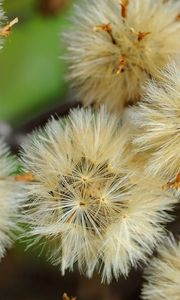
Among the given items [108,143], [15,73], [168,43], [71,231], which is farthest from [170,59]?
[15,73]

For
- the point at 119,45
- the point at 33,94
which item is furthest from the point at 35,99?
the point at 119,45

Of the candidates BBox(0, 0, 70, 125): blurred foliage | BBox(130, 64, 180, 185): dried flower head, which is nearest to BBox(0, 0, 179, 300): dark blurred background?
BBox(0, 0, 70, 125): blurred foliage

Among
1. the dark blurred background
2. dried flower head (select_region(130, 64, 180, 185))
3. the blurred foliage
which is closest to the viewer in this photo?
dried flower head (select_region(130, 64, 180, 185))

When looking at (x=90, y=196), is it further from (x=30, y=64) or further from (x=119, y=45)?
(x=30, y=64)

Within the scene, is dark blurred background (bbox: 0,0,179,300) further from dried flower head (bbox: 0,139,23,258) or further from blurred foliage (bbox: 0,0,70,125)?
dried flower head (bbox: 0,139,23,258)

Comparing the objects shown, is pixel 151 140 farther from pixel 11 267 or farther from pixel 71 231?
pixel 11 267

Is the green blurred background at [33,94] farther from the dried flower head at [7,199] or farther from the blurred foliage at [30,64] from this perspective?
the dried flower head at [7,199]

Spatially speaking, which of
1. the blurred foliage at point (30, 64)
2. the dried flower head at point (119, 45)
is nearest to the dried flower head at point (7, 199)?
the dried flower head at point (119, 45)
